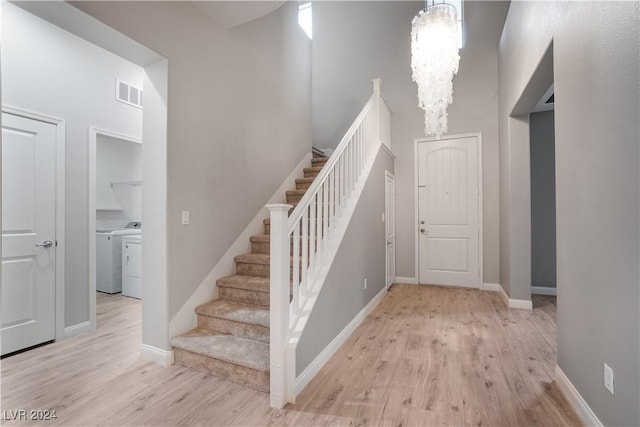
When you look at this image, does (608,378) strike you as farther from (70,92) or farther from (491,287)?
(70,92)

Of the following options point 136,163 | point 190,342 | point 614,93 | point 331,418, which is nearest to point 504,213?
point 614,93

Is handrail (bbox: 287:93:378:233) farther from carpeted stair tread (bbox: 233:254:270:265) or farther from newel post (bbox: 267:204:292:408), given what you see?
carpeted stair tread (bbox: 233:254:270:265)

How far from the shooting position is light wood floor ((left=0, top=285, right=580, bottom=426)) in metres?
1.77

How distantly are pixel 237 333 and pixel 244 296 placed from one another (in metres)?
0.37

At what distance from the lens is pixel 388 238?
15.1 feet

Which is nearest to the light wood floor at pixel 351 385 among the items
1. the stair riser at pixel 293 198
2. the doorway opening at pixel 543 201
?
the stair riser at pixel 293 198

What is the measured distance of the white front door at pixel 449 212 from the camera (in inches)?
189

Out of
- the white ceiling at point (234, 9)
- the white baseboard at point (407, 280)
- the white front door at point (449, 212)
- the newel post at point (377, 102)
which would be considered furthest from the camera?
the white baseboard at point (407, 280)

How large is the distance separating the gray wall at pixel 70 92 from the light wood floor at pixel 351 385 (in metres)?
0.76

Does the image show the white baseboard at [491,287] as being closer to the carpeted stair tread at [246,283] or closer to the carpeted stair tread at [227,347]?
the carpeted stair tread at [246,283]

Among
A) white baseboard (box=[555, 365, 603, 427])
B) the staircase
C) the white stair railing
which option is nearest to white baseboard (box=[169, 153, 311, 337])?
the staircase

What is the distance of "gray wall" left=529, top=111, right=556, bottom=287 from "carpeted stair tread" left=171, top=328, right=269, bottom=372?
14.6 feet

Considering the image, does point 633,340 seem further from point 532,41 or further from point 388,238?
point 388,238

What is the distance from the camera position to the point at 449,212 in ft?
16.2
